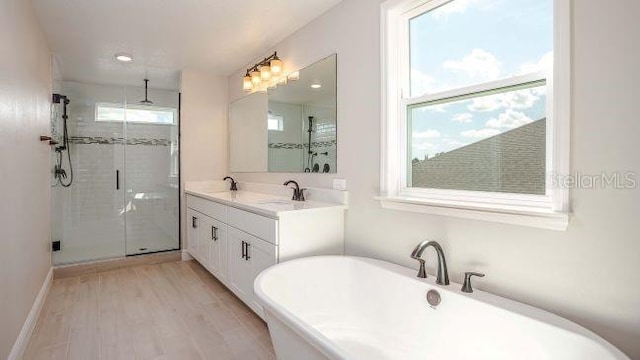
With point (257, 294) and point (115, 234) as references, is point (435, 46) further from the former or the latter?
point (115, 234)

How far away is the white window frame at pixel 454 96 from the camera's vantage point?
1273 mm

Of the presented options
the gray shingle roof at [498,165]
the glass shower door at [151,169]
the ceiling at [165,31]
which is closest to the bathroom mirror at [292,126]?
the ceiling at [165,31]

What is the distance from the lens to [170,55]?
131 inches

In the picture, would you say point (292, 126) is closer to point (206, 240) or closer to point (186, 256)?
point (206, 240)

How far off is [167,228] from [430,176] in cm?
356

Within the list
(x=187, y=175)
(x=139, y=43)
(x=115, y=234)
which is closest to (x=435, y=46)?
(x=139, y=43)

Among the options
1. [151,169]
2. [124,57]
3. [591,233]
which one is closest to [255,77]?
[124,57]

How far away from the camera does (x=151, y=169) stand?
435 centimetres

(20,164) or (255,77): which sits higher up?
(255,77)

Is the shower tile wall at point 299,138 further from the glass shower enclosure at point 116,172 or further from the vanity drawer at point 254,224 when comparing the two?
the glass shower enclosure at point 116,172

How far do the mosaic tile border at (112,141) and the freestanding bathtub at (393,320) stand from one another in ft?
11.0

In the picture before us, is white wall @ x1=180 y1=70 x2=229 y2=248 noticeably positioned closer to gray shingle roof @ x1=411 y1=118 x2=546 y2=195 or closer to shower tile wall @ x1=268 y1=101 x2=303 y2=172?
shower tile wall @ x1=268 y1=101 x2=303 y2=172

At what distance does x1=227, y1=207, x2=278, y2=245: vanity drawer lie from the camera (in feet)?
6.74

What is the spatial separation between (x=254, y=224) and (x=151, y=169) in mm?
2761
